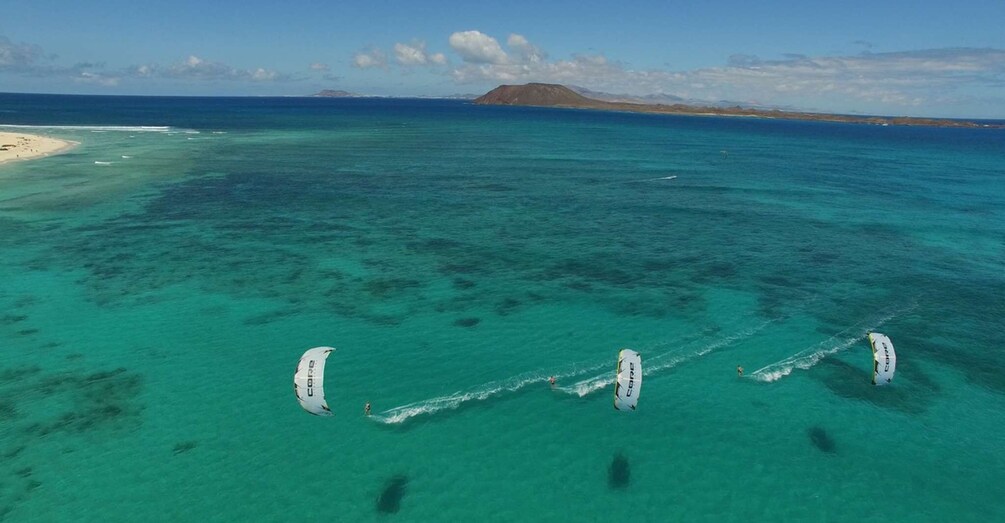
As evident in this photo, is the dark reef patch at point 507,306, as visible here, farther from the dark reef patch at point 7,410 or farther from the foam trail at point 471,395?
the dark reef patch at point 7,410

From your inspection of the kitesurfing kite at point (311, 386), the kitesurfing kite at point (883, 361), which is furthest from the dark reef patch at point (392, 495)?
the kitesurfing kite at point (883, 361)

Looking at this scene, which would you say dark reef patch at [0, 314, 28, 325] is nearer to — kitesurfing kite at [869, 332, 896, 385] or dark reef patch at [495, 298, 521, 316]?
dark reef patch at [495, 298, 521, 316]

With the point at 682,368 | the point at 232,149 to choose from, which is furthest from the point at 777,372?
the point at 232,149

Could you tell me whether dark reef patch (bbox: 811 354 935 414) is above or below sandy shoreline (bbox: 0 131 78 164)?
below

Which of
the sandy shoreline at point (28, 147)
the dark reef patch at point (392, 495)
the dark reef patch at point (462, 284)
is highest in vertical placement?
the sandy shoreline at point (28, 147)

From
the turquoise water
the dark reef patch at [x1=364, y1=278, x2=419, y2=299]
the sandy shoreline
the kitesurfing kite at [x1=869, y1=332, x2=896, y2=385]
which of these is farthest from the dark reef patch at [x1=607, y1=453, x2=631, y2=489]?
the sandy shoreline

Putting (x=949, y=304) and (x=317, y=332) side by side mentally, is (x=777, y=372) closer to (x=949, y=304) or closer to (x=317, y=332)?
(x=949, y=304)
